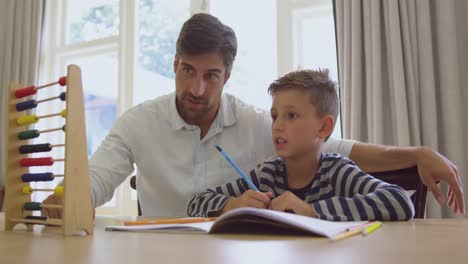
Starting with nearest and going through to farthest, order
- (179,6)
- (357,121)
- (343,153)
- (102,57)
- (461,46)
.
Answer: (343,153) → (461,46) → (357,121) → (179,6) → (102,57)

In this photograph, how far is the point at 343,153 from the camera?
5.06ft

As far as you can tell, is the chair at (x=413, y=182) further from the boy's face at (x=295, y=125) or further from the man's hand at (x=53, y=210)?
the man's hand at (x=53, y=210)

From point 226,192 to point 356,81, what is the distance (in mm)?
1730

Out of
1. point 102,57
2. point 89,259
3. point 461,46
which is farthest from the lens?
point 102,57

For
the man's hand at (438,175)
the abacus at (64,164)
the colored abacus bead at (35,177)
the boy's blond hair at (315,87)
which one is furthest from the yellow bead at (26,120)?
the man's hand at (438,175)

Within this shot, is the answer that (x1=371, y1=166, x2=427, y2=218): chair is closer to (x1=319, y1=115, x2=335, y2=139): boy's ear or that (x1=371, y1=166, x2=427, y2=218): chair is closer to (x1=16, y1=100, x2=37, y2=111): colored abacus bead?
(x1=319, y1=115, x2=335, y2=139): boy's ear

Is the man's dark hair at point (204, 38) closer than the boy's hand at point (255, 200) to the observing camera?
No

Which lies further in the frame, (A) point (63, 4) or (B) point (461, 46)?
(A) point (63, 4)

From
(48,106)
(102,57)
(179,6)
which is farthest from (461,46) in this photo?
(48,106)

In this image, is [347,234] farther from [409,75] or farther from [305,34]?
[305,34]

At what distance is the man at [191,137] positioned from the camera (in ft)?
5.15

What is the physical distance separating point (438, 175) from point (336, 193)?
0.95 feet

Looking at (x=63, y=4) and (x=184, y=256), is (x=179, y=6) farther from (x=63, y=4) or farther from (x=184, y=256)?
(x=184, y=256)

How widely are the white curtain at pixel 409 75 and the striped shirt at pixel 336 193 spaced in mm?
1501
